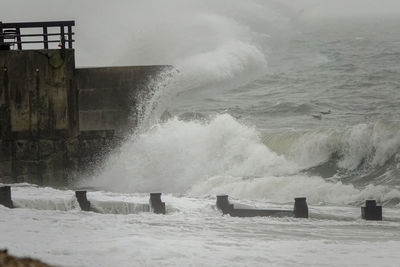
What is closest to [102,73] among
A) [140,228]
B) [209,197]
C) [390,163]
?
[209,197]

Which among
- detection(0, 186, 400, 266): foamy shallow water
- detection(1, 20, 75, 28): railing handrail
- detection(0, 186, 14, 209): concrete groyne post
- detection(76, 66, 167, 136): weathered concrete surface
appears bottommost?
detection(0, 186, 400, 266): foamy shallow water

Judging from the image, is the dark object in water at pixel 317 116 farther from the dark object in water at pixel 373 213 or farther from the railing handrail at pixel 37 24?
the dark object in water at pixel 373 213

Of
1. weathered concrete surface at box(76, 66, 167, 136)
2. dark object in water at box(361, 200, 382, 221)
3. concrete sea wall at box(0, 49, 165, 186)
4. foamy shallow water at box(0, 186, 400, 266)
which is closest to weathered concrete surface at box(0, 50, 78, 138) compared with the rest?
concrete sea wall at box(0, 49, 165, 186)

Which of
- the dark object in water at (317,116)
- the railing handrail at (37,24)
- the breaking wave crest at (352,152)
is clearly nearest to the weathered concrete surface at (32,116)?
the railing handrail at (37,24)

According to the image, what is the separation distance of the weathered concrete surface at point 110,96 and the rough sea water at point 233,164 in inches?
18.0

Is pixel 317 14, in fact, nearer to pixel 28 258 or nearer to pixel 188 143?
pixel 188 143

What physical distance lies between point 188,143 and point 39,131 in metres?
4.25

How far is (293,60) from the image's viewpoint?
43.1 meters

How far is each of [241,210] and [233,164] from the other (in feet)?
22.9

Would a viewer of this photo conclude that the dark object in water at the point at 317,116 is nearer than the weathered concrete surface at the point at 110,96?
No

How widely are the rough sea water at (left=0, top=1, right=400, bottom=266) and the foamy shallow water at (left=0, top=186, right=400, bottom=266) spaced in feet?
0.08

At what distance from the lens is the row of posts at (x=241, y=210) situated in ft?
45.7

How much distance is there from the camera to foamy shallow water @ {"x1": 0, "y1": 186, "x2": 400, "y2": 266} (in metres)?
10.2

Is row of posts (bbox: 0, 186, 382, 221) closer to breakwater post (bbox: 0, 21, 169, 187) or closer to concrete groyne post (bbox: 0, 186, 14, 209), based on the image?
concrete groyne post (bbox: 0, 186, 14, 209)
